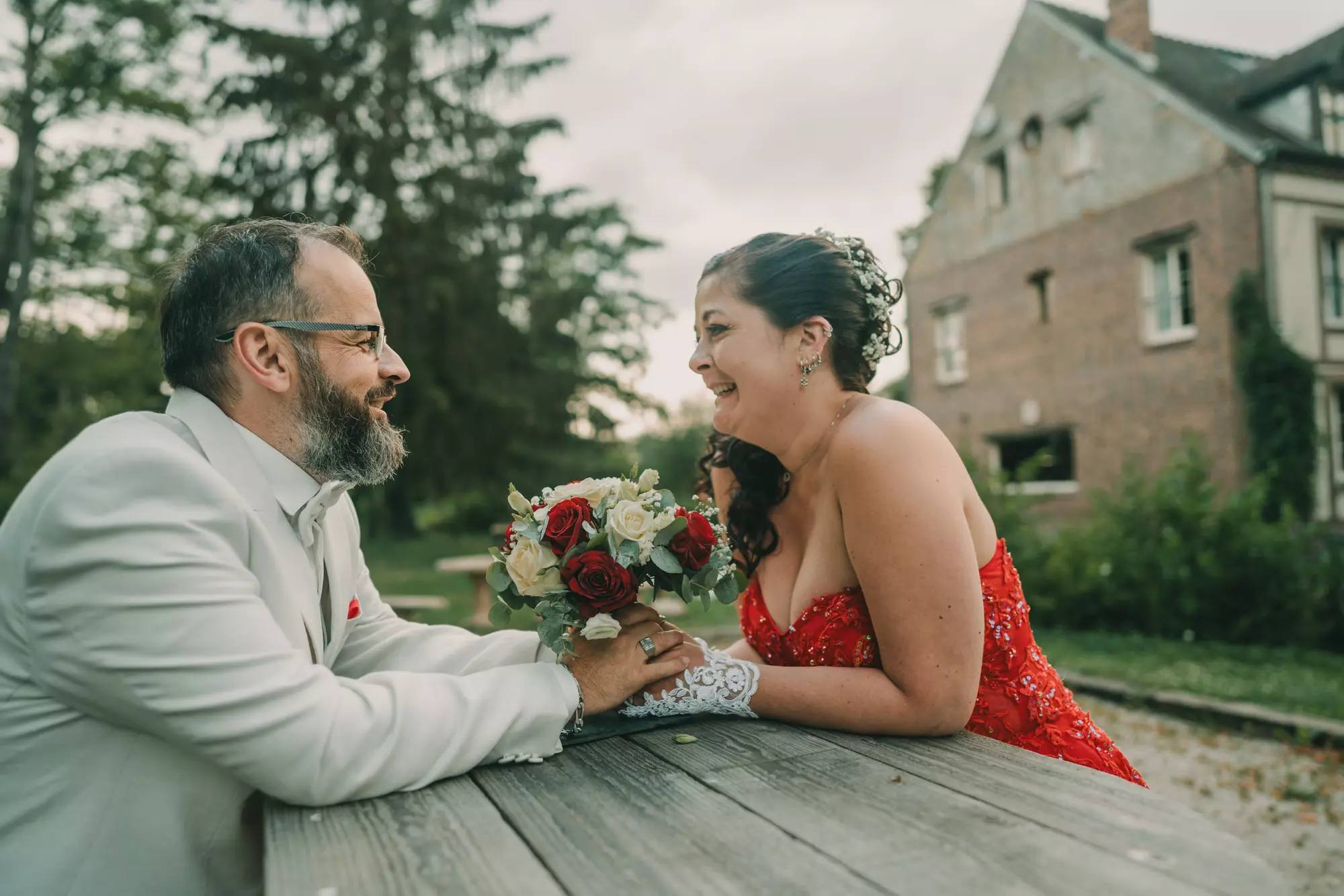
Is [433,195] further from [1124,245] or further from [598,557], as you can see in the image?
[598,557]

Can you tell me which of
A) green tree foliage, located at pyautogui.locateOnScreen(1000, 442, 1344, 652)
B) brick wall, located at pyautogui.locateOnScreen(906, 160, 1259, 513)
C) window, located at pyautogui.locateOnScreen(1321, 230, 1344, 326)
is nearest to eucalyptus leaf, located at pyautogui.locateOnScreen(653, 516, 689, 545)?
green tree foliage, located at pyautogui.locateOnScreen(1000, 442, 1344, 652)

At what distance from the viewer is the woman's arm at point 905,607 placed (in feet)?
6.77

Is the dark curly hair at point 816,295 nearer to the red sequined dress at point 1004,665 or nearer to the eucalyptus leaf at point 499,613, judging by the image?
the red sequined dress at point 1004,665

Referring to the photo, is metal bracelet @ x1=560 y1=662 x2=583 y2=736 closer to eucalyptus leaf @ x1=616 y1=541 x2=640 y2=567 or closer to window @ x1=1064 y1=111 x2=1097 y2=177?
eucalyptus leaf @ x1=616 y1=541 x2=640 y2=567

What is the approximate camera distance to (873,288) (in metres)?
2.85

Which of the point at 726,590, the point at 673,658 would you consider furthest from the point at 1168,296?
the point at 673,658

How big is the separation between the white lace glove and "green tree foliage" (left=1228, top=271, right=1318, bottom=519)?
676 inches

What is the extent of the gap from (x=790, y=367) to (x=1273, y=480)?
16.9 meters

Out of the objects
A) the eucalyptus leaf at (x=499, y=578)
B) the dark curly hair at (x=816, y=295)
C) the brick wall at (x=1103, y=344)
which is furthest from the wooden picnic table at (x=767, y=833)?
the brick wall at (x=1103, y=344)

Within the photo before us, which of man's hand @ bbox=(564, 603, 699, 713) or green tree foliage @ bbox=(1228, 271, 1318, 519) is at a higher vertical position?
green tree foliage @ bbox=(1228, 271, 1318, 519)

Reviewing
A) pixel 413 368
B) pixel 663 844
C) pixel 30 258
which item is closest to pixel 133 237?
pixel 30 258

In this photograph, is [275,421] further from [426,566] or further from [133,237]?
[133,237]

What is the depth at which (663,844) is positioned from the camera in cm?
142

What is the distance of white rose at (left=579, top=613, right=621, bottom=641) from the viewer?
1.98 meters
